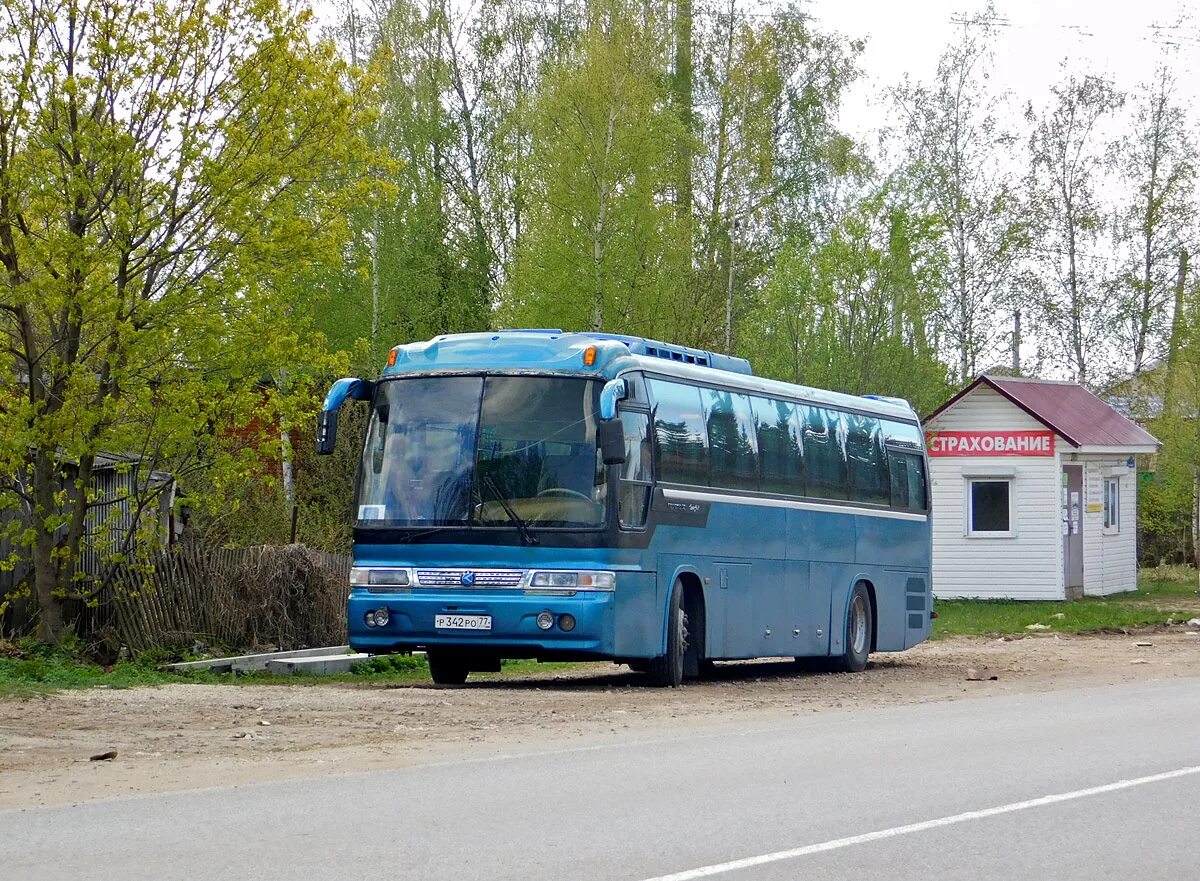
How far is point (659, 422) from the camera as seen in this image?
1825 centimetres

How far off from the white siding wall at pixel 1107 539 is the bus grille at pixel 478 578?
83.0 ft

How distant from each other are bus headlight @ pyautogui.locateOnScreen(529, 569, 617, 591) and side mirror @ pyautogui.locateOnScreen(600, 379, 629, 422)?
4.82 ft

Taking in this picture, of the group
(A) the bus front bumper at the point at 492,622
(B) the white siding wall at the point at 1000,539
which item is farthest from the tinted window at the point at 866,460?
(B) the white siding wall at the point at 1000,539

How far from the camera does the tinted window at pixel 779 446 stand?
20500mm

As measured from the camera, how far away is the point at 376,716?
48.5 ft

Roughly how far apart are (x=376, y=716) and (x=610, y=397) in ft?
12.5

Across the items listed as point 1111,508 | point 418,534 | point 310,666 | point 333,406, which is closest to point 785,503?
point 418,534

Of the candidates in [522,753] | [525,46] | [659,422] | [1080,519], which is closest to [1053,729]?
[522,753]

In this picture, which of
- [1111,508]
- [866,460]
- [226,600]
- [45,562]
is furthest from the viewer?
[1111,508]

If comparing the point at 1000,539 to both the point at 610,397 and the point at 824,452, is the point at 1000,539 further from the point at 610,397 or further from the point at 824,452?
the point at 610,397

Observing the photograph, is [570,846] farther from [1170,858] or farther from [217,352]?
[217,352]

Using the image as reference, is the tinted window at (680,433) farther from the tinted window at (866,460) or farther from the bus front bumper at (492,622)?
the tinted window at (866,460)

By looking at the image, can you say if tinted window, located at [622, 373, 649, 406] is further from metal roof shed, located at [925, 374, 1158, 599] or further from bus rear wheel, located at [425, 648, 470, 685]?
metal roof shed, located at [925, 374, 1158, 599]

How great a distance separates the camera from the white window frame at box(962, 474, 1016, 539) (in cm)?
3841
